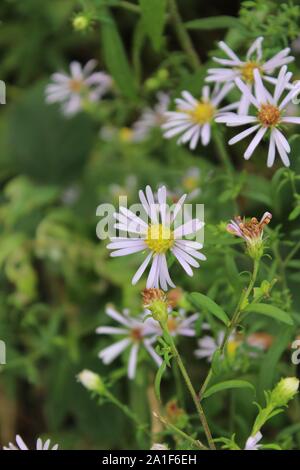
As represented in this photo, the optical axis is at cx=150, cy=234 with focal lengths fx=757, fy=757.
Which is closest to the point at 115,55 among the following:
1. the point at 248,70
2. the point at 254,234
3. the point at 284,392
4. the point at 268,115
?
the point at 248,70

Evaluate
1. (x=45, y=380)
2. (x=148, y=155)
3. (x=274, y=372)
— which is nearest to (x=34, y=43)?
(x=148, y=155)

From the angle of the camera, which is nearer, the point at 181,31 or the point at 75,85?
the point at 181,31

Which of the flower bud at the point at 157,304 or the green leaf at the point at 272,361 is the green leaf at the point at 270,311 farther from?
the green leaf at the point at 272,361

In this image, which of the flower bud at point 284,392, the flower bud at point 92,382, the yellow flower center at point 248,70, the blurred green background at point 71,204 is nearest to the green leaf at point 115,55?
the blurred green background at point 71,204

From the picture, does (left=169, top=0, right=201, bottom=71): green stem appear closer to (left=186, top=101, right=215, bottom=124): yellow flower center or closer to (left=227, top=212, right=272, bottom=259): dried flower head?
(left=186, top=101, right=215, bottom=124): yellow flower center

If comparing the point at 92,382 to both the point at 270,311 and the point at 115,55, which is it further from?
the point at 115,55
